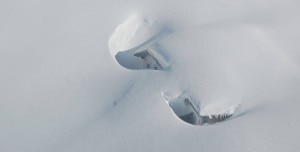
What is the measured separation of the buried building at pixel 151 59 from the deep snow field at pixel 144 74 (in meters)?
0.04

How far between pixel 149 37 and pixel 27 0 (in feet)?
4.17

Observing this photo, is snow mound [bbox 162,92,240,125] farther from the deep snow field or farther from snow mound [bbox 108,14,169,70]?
snow mound [bbox 108,14,169,70]

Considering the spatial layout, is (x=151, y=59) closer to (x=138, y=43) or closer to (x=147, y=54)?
(x=147, y=54)

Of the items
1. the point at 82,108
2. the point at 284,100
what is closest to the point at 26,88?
the point at 82,108

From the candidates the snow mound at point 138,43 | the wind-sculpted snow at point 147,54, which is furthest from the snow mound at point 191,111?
the snow mound at point 138,43

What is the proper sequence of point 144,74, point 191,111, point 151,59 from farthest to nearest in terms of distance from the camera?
point 151,59 < point 144,74 < point 191,111

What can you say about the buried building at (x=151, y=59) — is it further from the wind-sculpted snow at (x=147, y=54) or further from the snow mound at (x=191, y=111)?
the snow mound at (x=191, y=111)

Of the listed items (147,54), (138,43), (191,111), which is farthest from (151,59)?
(191,111)

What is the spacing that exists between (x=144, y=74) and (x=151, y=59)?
0.91ft

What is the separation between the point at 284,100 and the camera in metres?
3.77

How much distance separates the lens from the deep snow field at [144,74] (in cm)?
356

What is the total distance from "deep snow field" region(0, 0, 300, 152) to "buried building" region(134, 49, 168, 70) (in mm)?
36

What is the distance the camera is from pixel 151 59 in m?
4.25

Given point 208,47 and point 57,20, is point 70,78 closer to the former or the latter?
point 57,20
